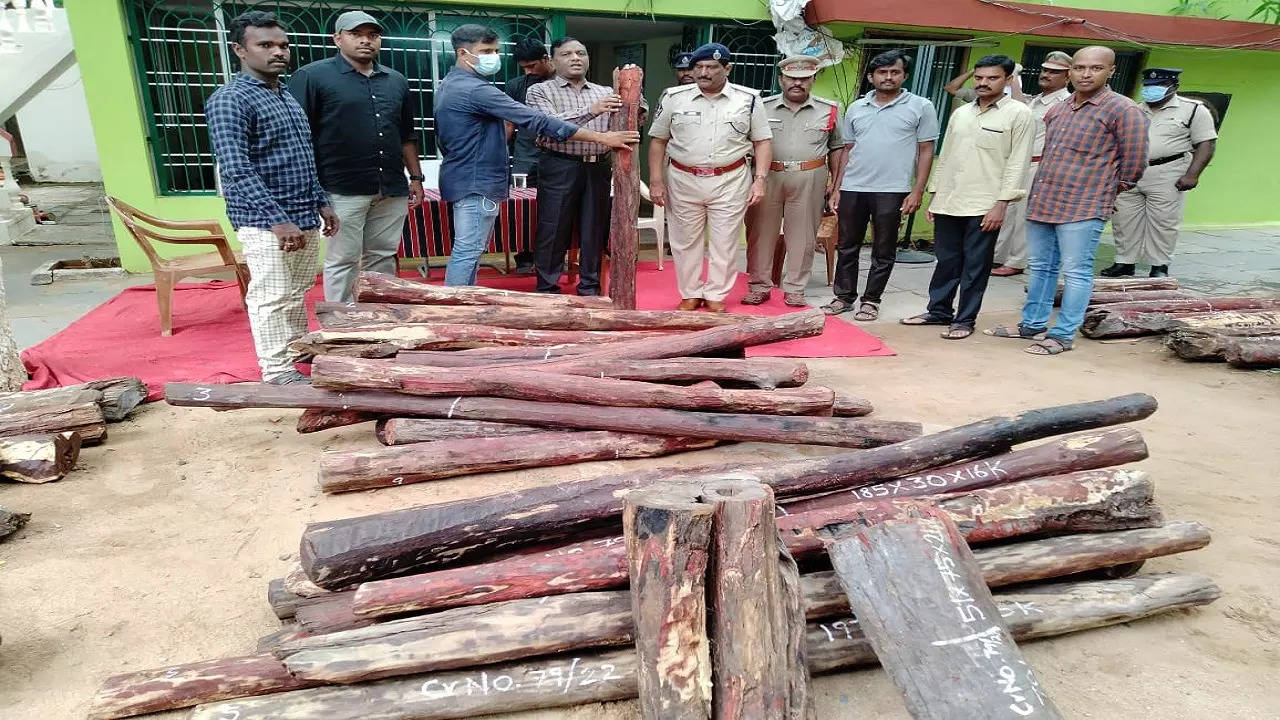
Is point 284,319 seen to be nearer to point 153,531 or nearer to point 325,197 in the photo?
point 325,197

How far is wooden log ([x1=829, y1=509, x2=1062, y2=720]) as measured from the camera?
5.95 feet

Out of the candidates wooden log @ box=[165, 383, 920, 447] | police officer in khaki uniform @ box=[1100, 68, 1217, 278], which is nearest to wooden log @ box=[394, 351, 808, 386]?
wooden log @ box=[165, 383, 920, 447]

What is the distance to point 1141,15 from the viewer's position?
350 inches

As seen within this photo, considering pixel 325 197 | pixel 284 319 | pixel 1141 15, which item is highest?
pixel 1141 15

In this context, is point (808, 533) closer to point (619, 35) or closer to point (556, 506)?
point (556, 506)

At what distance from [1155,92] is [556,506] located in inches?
294

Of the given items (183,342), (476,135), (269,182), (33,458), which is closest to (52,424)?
(33,458)

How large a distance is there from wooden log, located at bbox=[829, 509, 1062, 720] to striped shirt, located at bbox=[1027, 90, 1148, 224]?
4049mm

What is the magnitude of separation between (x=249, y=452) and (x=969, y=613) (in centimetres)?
336

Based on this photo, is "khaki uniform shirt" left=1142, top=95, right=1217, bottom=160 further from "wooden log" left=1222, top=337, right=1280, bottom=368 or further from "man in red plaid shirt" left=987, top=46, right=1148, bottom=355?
"wooden log" left=1222, top=337, right=1280, bottom=368

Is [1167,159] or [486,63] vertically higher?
[486,63]

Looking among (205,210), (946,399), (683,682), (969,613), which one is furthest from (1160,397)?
(205,210)

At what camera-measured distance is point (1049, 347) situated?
5.66 meters

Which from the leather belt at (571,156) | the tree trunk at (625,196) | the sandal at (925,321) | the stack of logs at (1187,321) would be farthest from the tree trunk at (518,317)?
the stack of logs at (1187,321)
